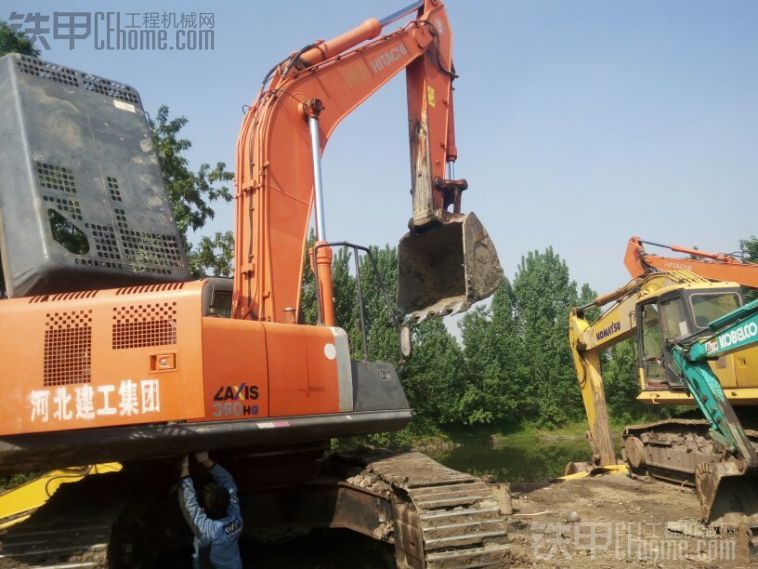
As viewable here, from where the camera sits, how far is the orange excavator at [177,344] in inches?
153

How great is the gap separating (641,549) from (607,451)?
464 centimetres

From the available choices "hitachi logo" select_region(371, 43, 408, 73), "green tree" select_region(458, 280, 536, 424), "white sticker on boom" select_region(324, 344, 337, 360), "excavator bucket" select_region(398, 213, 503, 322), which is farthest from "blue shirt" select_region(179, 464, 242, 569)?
"green tree" select_region(458, 280, 536, 424)

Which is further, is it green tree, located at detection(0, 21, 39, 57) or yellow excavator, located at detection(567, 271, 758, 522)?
green tree, located at detection(0, 21, 39, 57)

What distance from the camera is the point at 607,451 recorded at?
10.6 metres

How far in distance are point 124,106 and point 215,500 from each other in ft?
10.7

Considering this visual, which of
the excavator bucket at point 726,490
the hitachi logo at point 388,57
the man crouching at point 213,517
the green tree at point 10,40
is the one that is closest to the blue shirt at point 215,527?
the man crouching at point 213,517

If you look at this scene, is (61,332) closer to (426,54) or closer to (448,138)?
(448,138)

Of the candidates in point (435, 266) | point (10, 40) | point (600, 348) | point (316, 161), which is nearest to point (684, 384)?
point (600, 348)

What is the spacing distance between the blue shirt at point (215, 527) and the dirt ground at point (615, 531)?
257 cm

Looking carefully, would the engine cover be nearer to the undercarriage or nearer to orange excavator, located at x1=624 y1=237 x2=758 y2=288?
the undercarriage

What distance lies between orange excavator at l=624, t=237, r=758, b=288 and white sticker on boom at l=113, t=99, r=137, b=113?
867cm

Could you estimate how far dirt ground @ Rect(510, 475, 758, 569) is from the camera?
5.78 metres

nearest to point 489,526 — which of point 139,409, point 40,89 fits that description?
point 139,409

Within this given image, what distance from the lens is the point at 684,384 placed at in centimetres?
834
